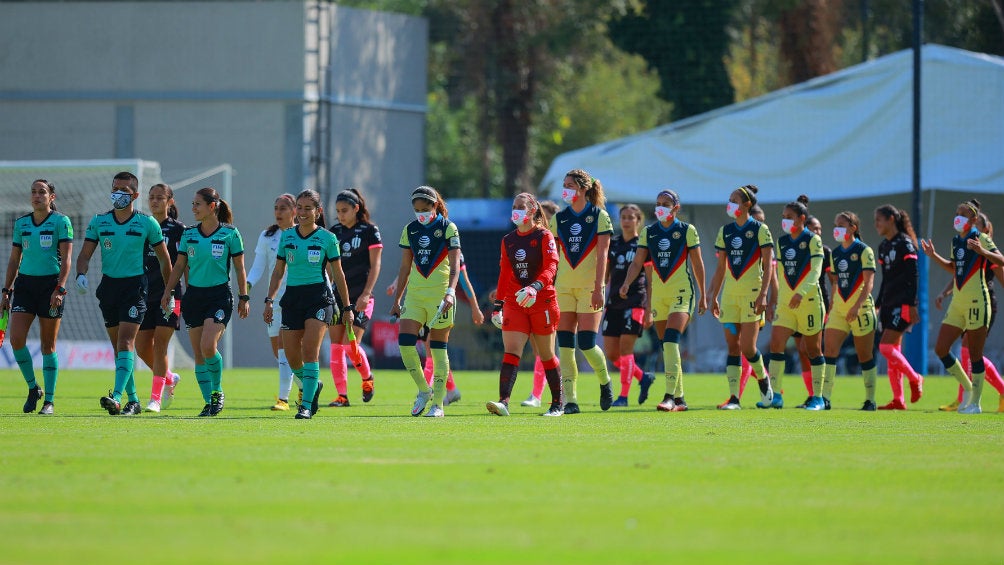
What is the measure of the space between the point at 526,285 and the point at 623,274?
391 cm

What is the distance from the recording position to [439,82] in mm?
50469

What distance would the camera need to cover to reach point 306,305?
13.6 meters

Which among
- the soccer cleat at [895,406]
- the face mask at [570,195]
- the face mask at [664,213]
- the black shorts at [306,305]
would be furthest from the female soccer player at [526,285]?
the soccer cleat at [895,406]

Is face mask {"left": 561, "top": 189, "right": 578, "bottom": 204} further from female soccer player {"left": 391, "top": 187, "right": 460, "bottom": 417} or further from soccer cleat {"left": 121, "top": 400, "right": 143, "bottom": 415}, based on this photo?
soccer cleat {"left": 121, "top": 400, "right": 143, "bottom": 415}

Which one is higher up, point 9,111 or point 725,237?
point 9,111

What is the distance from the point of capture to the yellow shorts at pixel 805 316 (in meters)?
16.9

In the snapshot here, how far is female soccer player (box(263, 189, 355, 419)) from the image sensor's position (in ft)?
44.6

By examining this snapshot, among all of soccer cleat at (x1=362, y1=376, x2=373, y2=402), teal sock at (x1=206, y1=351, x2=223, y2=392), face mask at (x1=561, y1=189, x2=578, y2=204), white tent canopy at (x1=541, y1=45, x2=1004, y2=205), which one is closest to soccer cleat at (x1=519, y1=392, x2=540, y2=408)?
soccer cleat at (x1=362, y1=376, x2=373, y2=402)

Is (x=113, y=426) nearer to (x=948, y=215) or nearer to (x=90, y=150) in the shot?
(x=948, y=215)

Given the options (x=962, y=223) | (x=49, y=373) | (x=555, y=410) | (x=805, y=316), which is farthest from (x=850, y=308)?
(x=49, y=373)

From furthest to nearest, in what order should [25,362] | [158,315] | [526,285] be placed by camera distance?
[158,315]
[25,362]
[526,285]

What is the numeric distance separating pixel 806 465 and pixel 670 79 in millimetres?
28202

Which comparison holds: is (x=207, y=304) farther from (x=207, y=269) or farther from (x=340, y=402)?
(x=340, y=402)

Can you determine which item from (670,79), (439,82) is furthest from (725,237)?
(439,82)
